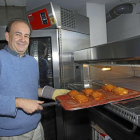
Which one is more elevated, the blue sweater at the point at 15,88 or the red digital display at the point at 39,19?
the red digital display at the point at 39,19

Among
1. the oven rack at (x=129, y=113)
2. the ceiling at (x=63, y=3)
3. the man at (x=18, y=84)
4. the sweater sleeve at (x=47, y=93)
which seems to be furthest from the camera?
the ceiling at (x=63, y=3)

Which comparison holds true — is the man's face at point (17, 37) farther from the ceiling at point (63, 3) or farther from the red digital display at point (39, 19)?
the ceiling at point (63, 3)

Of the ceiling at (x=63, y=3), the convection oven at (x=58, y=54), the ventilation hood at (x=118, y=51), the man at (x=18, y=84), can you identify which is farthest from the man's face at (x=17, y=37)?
the ceiling at (x=63, y=3)

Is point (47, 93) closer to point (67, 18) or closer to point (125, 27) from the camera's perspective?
point (67, 18)

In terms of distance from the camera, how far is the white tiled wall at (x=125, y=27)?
7.74ft

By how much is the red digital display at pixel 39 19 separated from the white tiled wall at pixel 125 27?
1.48 m

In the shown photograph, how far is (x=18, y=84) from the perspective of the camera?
99 centimetres

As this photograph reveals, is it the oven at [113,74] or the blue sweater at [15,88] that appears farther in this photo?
the blue sweater at [15,88]

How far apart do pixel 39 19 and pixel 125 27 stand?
1635 mm

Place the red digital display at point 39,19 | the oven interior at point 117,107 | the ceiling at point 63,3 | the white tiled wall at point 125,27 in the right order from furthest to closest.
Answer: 1. the white tiled wall at point 125,27
2. the ceiling at point 63,3
3. the red digital display at point 39,19
4. the oven interior at point 117,107

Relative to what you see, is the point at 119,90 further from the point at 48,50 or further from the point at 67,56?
the point at 48,50

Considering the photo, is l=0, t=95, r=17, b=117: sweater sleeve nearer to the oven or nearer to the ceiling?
the oven

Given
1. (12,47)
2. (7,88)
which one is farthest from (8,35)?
(7,88)

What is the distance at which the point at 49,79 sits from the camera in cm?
202
